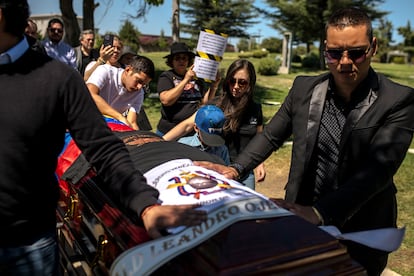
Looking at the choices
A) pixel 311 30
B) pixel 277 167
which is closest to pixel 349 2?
pixel 311 30

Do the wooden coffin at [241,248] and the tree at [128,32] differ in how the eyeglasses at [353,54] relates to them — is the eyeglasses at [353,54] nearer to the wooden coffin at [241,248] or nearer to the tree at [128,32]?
the wooden coffin at [241,248]

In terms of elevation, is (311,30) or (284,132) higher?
(311,30)

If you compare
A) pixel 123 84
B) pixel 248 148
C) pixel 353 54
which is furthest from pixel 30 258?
pixel 123 84

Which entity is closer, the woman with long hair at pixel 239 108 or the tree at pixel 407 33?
the woman with long hair at pixel 239 108

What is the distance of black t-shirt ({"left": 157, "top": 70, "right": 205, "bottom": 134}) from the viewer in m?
4.20

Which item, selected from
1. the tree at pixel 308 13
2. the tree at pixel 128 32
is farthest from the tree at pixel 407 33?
the tree at pixel 128 32

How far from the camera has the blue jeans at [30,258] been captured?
1.46 m

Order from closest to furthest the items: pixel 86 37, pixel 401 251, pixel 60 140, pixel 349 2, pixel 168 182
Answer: pixel 60 140 → pixel 168 182 → pixel 401 251 → pixel 86 37 → pixel 349 2

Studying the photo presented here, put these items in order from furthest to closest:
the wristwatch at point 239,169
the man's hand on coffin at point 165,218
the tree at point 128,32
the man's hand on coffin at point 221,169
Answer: the tree at point 128,32
the wristwatch at point 239,169
the man's hand on coffin at point 221,169
the man's hand on coffin at point 165,218

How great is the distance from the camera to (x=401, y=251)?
3707mm

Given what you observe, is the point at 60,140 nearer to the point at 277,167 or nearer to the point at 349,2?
A: the point at 277,167

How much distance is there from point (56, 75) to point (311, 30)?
31.8 m

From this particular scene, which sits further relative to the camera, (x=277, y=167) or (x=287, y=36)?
(x=287, y=36)

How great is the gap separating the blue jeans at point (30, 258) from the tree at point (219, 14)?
133 feet
